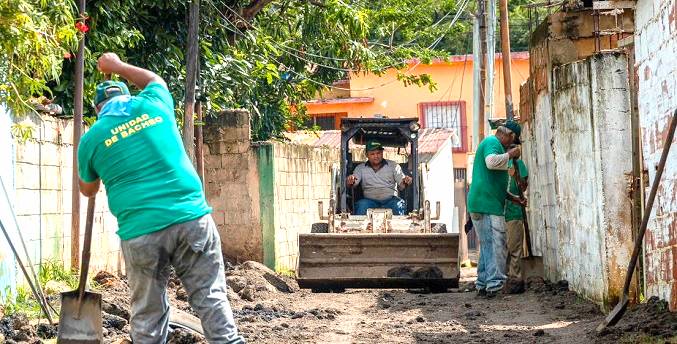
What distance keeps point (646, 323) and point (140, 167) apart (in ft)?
13.7

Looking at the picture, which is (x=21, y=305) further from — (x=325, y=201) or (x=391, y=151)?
(x=391, y=151)

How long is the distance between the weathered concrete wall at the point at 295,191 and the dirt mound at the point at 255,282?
1689mm

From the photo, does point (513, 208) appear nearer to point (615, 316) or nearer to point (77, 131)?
point (77, 131)

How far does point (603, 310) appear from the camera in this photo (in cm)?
1062

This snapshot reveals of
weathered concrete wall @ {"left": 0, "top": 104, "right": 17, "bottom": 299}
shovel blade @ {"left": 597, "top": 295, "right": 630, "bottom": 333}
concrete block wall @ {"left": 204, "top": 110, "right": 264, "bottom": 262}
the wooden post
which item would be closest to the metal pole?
weathered concrete wall @ {"left": 0, "top": 104, "right": 17, "bottom": 299}

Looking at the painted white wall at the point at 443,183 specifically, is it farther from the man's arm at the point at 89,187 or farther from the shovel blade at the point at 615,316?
the man's arm at the point at 89,187

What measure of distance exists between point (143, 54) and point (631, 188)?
938 centimetres

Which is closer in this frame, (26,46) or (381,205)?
(26,46)

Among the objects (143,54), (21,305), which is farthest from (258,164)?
(21,305)

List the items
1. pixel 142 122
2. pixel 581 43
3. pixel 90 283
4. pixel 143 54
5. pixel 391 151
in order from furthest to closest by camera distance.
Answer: pixel 391 151 < pixel 143 54 < pixel 581 43 < pixel 90 283 < pixel 142 122

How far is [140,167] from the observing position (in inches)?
259

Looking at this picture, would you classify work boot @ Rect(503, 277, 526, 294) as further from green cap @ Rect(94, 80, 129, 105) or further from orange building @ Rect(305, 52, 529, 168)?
orange building @ Rect(305, 52, 529, 168)

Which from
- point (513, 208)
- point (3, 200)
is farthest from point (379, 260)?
point (3, 200)

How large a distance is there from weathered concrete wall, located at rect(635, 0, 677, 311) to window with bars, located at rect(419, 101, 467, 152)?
98.8 ft
